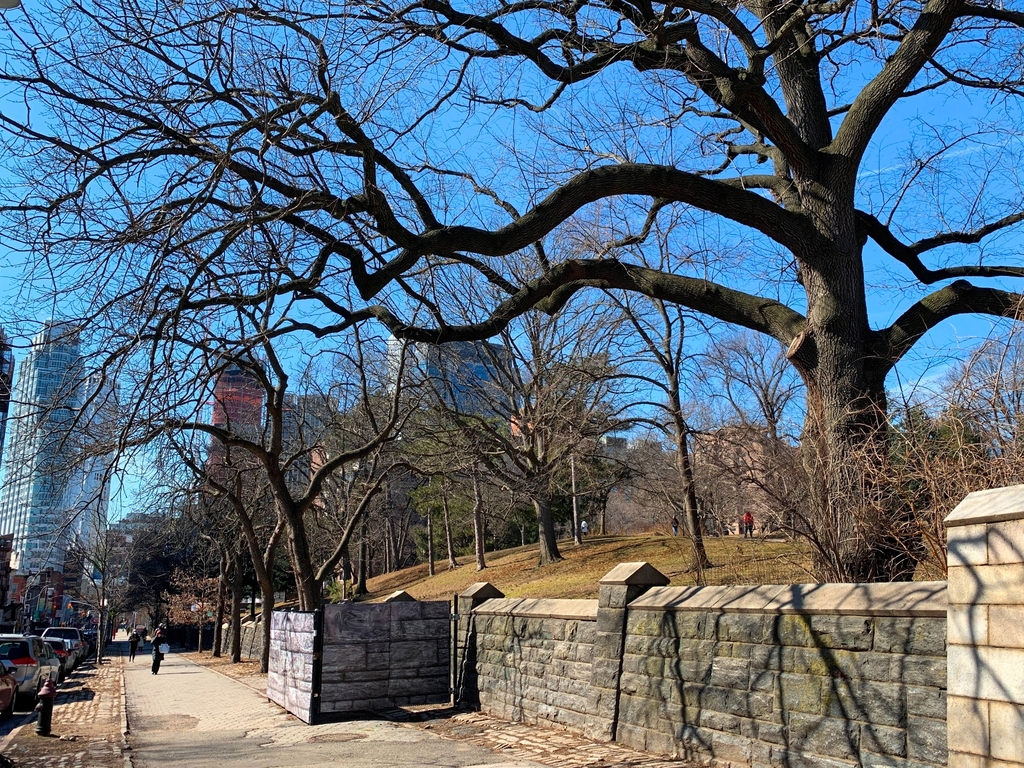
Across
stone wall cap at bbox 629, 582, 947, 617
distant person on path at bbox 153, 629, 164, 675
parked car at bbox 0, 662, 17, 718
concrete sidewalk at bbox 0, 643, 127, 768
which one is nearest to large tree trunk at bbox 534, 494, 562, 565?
distant person on path at bbox 153, 629, 164, 675

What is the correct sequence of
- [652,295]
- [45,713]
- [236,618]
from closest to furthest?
[652,295] < [45,713] < [236,618]

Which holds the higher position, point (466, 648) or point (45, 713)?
point (466, 648)

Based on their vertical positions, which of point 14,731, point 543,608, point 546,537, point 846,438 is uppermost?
point 546,537

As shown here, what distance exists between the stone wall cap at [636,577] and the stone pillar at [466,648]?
4127 mm

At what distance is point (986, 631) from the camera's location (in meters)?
4.91

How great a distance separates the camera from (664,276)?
11.0m

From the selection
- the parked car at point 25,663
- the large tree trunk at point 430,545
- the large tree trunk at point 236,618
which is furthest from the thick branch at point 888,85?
the large tree trunk at point 430,545

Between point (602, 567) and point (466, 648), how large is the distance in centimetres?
1450

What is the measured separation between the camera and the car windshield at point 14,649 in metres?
20.9

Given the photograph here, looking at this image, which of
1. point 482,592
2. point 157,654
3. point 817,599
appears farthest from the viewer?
point 157,654

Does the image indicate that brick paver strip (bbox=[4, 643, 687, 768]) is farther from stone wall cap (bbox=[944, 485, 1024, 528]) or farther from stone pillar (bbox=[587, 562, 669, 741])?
stone wall cap (bbox=[944, 485, 1024, 528])

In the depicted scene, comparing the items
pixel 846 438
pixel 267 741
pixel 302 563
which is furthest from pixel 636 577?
pixel 302 563

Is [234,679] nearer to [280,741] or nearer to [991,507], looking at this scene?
[280,741]

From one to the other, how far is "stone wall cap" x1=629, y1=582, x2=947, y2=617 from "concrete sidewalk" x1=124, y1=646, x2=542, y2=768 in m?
2.27
